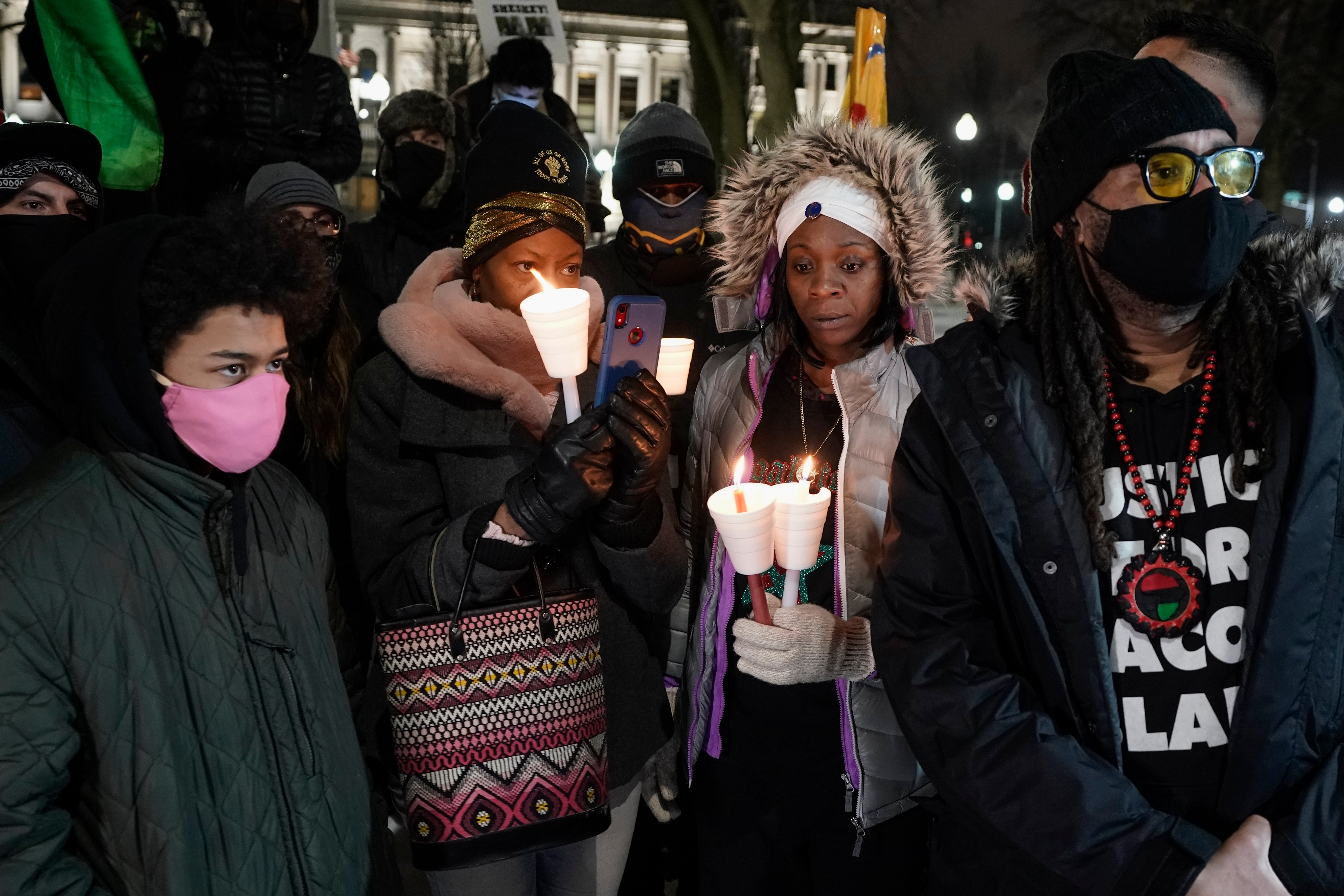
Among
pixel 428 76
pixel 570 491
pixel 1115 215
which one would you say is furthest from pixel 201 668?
pixel 428 76

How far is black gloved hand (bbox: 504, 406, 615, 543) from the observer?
2449 millimetres

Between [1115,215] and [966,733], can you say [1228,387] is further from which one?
[966,733]

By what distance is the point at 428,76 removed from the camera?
63.0m

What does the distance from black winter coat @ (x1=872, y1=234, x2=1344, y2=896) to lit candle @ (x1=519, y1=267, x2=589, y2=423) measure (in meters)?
0.75

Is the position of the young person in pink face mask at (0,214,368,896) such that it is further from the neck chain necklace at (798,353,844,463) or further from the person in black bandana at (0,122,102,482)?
the neck chain necklace at (798,353,844,463)

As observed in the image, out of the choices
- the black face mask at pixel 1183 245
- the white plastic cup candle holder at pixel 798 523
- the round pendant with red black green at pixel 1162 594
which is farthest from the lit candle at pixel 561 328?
the round pendant with red black green at pixel 1162 594

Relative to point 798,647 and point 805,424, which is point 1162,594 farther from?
point 805,424

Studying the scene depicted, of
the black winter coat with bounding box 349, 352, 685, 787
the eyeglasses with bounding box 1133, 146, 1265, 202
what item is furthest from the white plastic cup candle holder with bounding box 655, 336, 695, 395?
the eyeglasses with bounding box 1133, 146, 1265, 202

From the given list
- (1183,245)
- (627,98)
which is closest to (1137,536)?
(1183,245)

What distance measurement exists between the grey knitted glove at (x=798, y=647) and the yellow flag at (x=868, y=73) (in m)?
2.94

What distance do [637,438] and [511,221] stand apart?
0.87 metres

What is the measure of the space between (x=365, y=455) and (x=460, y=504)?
299mm

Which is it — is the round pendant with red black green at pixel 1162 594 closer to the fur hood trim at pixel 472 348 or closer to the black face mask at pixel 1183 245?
the black face mask at pixel 1183 245

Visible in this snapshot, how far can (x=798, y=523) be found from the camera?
2381 millimetres
